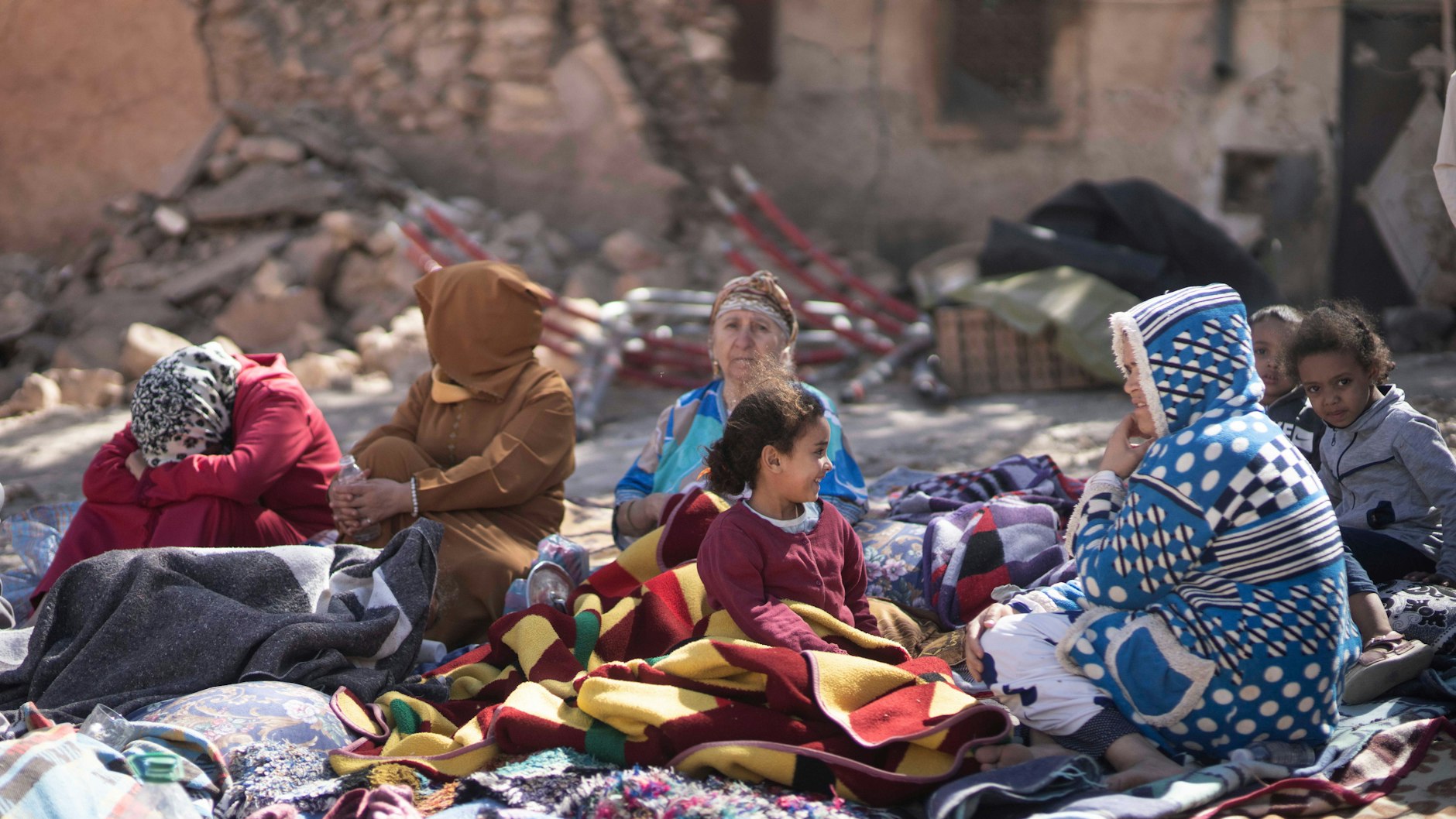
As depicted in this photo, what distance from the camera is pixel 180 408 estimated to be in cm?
409

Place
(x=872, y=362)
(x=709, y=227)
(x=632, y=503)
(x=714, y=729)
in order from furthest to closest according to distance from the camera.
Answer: (x=709, y=227) < (x=872, y=362) < (x=632, y=503) < (x=714, y=729)

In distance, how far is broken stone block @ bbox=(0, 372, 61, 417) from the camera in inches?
320

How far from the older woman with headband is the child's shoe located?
1572mm

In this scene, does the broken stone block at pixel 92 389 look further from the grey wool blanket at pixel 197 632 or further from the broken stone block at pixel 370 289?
the grey wool blanket at pixel 197 632

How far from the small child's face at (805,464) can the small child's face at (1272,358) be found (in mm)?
1691

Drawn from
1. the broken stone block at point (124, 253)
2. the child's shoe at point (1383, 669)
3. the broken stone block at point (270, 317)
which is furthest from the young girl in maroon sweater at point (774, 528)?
the broken stone block at point (124, 253)

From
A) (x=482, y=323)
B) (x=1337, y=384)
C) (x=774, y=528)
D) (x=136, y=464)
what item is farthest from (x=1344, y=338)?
(x=136, y=464)

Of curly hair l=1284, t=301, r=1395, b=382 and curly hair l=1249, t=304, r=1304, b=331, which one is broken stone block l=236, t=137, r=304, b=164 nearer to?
curly hair l=1249, t=304, r=1304, b=331

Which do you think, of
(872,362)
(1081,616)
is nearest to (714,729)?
(1081,616)

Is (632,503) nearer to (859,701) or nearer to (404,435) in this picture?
(404,435)

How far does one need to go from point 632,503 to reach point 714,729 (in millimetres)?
1448

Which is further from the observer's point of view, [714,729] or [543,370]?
[543,370]

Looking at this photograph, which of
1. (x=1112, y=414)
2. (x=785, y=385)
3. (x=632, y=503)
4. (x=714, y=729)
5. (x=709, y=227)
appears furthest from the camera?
(x=709, y=227)

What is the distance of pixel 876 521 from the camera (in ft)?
13.9
